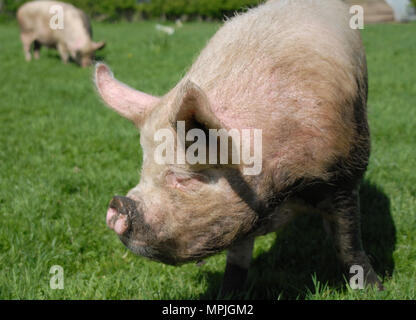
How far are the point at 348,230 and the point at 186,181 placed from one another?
1273 millimetres

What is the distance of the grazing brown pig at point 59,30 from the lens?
11.8 m

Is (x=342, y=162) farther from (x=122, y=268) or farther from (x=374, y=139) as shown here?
(x=374, y=139)

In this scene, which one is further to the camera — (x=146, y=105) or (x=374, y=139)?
(x=374, y=139)

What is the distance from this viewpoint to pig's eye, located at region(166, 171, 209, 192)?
2074mm

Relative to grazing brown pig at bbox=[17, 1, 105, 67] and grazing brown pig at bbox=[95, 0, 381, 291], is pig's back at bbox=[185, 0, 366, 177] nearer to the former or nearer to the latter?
grazing brown pig at bbox=[95, 0, 381, 291]

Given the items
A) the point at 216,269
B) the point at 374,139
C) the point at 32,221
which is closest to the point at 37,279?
the point at 32,221

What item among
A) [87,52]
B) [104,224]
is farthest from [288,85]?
[87,52]

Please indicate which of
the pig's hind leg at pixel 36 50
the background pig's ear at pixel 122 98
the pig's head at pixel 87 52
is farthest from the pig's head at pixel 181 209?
the pig's hind leg at pixel 36 50

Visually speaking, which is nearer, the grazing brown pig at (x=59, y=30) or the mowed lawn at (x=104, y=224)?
the mowed lawn at (x=104, y=224)

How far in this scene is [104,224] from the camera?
3.86 metres

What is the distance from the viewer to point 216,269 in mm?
3436

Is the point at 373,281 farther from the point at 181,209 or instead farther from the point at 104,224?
the point at 104,224

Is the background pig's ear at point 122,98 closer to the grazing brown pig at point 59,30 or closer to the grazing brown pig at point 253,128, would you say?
the grazing brown pig at point 253,128
